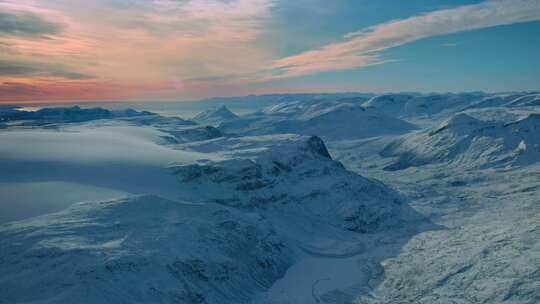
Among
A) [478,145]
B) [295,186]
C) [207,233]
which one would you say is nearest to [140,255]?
[207,233]

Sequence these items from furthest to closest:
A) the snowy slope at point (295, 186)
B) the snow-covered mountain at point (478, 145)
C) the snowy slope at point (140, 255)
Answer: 1. the snow-covered mountain at point (478, 145)
2. the snowy slope at point (295, 186)
3. the snowy slope at point (140, 255)

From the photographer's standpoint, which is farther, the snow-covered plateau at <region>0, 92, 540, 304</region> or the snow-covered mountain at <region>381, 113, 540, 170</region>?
the snow-covered mountain at <region>381, 113, 540, 170</region>

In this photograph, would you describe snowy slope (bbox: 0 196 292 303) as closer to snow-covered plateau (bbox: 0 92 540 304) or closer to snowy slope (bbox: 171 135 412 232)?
snow-covered plateau (bbox: 0 92 540 304)

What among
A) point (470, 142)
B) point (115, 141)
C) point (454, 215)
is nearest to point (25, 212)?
point (115, 141)

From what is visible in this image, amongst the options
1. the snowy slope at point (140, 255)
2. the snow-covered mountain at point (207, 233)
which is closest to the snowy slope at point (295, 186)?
the snow-covered mountain at point (207, 233)

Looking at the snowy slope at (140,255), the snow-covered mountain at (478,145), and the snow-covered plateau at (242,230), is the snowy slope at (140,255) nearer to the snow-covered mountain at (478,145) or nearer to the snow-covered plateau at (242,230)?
the snow-covered plateau at (242,230)

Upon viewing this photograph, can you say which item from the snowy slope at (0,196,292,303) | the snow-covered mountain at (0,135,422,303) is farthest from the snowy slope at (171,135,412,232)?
the snowy slope at (0,196,292,303)

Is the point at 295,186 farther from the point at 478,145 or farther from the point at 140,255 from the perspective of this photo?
the point at 478,145
